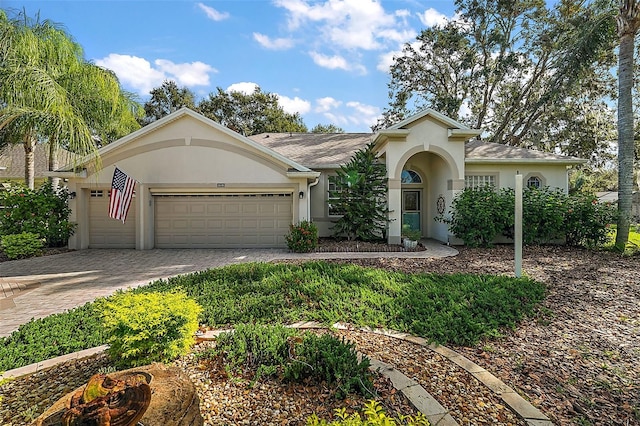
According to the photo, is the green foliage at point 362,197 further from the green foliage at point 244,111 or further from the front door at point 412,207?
the green foliage at point 244,111

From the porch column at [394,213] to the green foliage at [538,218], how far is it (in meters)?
2.01

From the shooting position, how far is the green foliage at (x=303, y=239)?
10766 mm

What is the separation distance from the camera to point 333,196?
12.4 meters

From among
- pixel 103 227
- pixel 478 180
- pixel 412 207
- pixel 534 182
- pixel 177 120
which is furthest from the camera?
pixel 412 207

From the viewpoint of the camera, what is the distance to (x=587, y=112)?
1966 cm

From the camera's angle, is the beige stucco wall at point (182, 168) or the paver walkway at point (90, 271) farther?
the beige stucco wall at point (182, 168)

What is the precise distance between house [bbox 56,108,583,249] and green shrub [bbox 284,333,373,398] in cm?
841

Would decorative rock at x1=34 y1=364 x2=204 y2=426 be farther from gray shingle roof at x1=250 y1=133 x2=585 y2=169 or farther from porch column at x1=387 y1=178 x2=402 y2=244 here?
gray shingle roof at x1=250 y1=133 x2=585 y2=169

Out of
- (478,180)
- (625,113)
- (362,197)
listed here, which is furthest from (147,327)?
(625,113)

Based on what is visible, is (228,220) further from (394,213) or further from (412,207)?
(412,207)

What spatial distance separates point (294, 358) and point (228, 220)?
941 centimetres

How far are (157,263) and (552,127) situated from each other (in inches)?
926

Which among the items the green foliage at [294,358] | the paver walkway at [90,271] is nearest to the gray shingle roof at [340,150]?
the paver walkway at [90,271]

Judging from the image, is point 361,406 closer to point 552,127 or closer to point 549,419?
point 549,419
